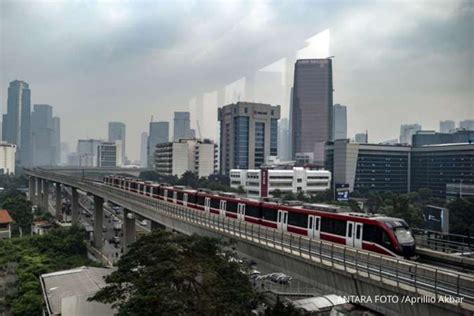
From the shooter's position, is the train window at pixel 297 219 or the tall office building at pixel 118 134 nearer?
the train window at pixel 297 219

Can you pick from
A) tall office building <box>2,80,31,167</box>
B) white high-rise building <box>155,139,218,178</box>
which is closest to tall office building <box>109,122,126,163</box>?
tall office building <box>2,80,31,167</box>

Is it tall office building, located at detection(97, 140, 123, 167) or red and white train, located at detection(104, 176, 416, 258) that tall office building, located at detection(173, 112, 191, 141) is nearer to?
tall office building, located at detection(97, 140, 123, 167)

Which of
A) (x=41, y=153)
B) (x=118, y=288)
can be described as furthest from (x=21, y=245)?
(x=41, y=153)

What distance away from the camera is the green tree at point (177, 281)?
7.48 meters

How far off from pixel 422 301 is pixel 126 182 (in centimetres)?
2569

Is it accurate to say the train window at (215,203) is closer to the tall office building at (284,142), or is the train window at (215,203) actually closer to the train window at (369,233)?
the train window at (369,233)

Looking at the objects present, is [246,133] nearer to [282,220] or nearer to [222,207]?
[222,207]

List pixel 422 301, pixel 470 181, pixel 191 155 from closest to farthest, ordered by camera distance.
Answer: pixel 422 301, pixel 470 181, pixel 191 155

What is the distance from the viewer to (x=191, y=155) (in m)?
61.5

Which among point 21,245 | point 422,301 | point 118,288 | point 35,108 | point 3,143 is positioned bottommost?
point 21,245

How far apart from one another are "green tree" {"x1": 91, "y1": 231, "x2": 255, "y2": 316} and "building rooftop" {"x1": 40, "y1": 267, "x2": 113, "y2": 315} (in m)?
2.29

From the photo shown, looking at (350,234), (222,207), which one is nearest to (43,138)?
(222,207)

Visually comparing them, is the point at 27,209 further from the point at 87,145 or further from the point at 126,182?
the point at 87,145

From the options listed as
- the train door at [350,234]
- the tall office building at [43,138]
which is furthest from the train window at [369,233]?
the tall office building at [43,138]
